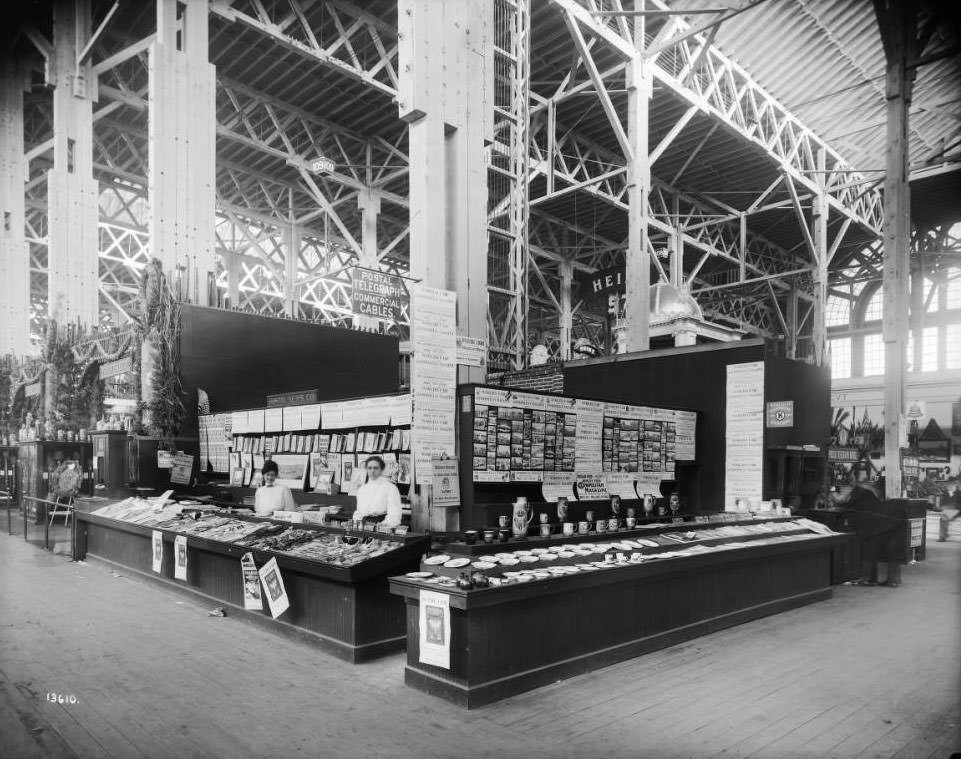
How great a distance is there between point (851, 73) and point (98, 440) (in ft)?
57.5

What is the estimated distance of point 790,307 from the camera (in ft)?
103

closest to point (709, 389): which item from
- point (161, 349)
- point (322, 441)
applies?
point (322, 441)

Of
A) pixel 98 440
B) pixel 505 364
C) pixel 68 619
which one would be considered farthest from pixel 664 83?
pixel 68 619

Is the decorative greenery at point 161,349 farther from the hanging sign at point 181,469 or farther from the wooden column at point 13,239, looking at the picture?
the wooden column at point 13,239

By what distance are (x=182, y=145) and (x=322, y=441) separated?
793cm

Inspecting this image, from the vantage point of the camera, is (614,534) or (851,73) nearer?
(614,534)

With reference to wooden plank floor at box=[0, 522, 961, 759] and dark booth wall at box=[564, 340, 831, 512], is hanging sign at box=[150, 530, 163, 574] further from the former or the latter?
dark booth wall at box=[564, 340, 831, 512]

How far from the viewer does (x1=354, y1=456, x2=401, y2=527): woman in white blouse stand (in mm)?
6242

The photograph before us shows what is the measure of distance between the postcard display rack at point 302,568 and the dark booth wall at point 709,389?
396 cm

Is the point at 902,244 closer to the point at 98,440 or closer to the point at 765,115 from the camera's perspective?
the point at 765,115

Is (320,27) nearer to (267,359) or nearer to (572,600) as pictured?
(267,359)

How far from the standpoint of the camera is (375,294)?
972 centimetres

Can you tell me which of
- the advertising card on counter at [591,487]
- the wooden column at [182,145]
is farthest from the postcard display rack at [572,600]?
the wooden column at [182,145]

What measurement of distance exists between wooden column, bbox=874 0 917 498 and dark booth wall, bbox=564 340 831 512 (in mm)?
2204
